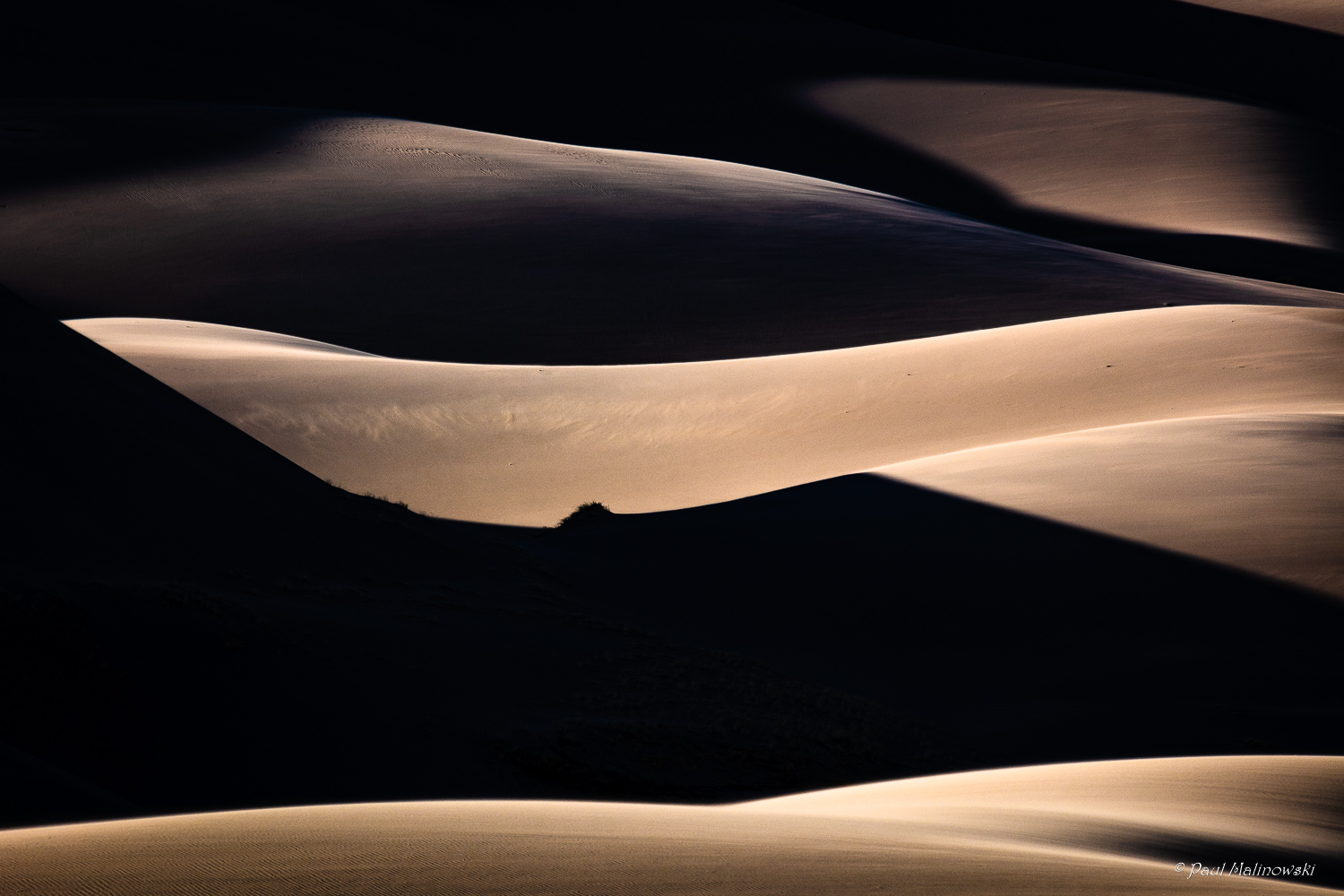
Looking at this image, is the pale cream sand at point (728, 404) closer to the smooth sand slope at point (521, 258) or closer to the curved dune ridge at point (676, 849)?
the smooth sand slope at point (521, 258)

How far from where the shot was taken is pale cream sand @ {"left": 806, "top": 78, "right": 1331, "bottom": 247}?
29078 mm

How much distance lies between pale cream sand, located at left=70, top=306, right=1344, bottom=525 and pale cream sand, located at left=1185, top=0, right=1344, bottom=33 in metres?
38.3

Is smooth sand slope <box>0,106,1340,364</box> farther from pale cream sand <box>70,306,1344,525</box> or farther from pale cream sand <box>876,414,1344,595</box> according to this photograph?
pale cream sand <box>876,414,1344,595</box>

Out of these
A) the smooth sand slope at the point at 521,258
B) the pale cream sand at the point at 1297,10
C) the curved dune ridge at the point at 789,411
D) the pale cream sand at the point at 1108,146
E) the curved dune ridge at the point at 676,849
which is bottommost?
the curved dune ridge at the point at 676,849

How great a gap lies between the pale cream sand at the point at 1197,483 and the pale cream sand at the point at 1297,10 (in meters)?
42.3

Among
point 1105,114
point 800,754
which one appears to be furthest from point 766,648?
point 1105,114

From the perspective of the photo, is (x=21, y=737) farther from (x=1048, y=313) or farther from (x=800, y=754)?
(x=1048, y=313)

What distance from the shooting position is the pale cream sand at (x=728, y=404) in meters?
12.4

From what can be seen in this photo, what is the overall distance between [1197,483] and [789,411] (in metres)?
4.95

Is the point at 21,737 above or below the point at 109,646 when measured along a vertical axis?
below

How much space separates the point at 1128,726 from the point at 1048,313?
43.7 ft

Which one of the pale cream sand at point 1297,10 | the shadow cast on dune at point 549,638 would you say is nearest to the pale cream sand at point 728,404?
the shadow cast on dune at point 549,638

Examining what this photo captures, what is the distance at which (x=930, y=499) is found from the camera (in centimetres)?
992

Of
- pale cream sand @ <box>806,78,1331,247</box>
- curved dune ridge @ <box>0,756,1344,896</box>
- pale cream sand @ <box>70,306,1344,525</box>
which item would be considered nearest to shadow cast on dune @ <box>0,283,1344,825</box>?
curved dune ridge @ <box>0,756,1344,896</box>
